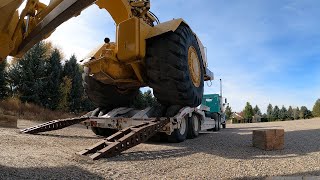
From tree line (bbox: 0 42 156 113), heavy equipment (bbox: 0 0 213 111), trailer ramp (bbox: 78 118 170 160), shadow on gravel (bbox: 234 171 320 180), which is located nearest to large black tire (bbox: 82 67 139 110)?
heavy equipment (bbox: 0 0 213 111)

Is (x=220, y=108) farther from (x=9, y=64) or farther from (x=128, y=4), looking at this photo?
(x=9, y=64)

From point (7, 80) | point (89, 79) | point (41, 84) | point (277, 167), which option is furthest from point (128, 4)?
point (7, 80)

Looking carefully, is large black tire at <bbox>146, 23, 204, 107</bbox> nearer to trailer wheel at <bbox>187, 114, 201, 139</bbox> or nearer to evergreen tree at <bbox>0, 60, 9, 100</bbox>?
trailer wheel at <bbox>187, 114, 201, 139</bbox>

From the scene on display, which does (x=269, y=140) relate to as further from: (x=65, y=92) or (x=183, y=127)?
(x=65, y=92)

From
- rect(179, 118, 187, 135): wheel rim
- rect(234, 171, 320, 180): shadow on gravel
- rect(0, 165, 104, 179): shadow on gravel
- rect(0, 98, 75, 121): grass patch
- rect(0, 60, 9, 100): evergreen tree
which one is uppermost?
rect(0, 60, 9, 100): evergreen tree

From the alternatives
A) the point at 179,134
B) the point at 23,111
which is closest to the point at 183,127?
the point at 179,134

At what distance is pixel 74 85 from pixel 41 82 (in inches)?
173

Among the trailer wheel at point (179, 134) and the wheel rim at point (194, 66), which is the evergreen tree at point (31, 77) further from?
the trailer wheel at point (179, 134)

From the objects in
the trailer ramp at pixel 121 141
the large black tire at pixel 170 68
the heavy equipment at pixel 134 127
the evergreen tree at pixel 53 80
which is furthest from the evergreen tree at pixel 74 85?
the trailer ramp at pixel 121 141

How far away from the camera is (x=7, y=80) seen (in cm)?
2491

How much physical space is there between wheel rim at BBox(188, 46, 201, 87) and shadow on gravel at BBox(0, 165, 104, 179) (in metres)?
4.72

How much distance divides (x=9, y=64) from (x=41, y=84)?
14.9 feet

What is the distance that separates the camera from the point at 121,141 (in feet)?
19.0

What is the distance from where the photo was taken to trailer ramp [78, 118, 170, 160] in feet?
17.8
